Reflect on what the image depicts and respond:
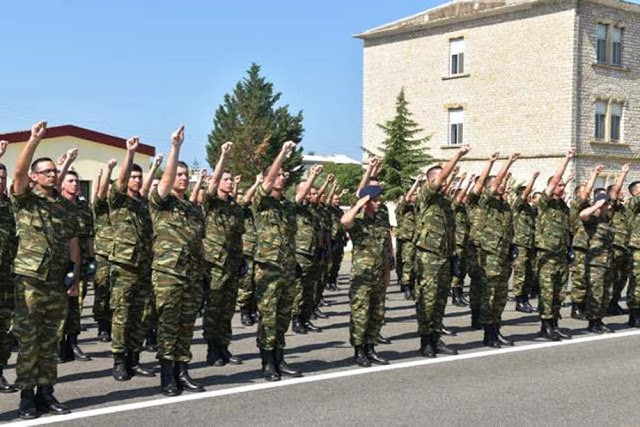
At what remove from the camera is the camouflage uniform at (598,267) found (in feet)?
36.9

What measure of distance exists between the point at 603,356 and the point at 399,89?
3162cm

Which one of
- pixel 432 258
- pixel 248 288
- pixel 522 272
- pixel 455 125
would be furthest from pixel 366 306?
pixel 455 125

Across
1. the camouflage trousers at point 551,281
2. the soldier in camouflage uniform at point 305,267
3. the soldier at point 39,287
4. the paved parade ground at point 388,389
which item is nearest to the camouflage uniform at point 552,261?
the camouflage trousers at point 551,281

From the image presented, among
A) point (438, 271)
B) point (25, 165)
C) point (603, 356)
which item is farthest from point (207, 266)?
point (603, 356)

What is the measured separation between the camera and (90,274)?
769cm

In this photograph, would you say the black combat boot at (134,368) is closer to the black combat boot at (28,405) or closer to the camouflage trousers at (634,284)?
the black combat boot at (28,405)

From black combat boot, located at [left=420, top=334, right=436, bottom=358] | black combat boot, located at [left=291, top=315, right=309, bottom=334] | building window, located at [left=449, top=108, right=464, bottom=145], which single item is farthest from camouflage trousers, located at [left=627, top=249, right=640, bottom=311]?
building window, located at [left=449, top=108, right=464, bottom=145]

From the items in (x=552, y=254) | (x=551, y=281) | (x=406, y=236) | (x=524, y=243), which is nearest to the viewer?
(x=551, y=281)

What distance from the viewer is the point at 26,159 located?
6.25 meters

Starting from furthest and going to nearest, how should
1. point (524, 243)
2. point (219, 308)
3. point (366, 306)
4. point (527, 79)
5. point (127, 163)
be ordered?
point (527, 79) → point (524, 243) → point (219, 308) → point (366, 306) → point (127, 163)

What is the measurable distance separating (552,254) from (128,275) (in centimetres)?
517

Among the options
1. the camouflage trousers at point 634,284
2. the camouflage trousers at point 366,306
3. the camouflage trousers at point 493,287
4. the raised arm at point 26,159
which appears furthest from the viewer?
the camouflage trousers at point 634,284

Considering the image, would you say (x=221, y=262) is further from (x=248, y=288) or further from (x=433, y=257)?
(x=248, y=288)

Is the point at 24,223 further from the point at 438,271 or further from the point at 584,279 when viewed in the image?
the point at 584,279
